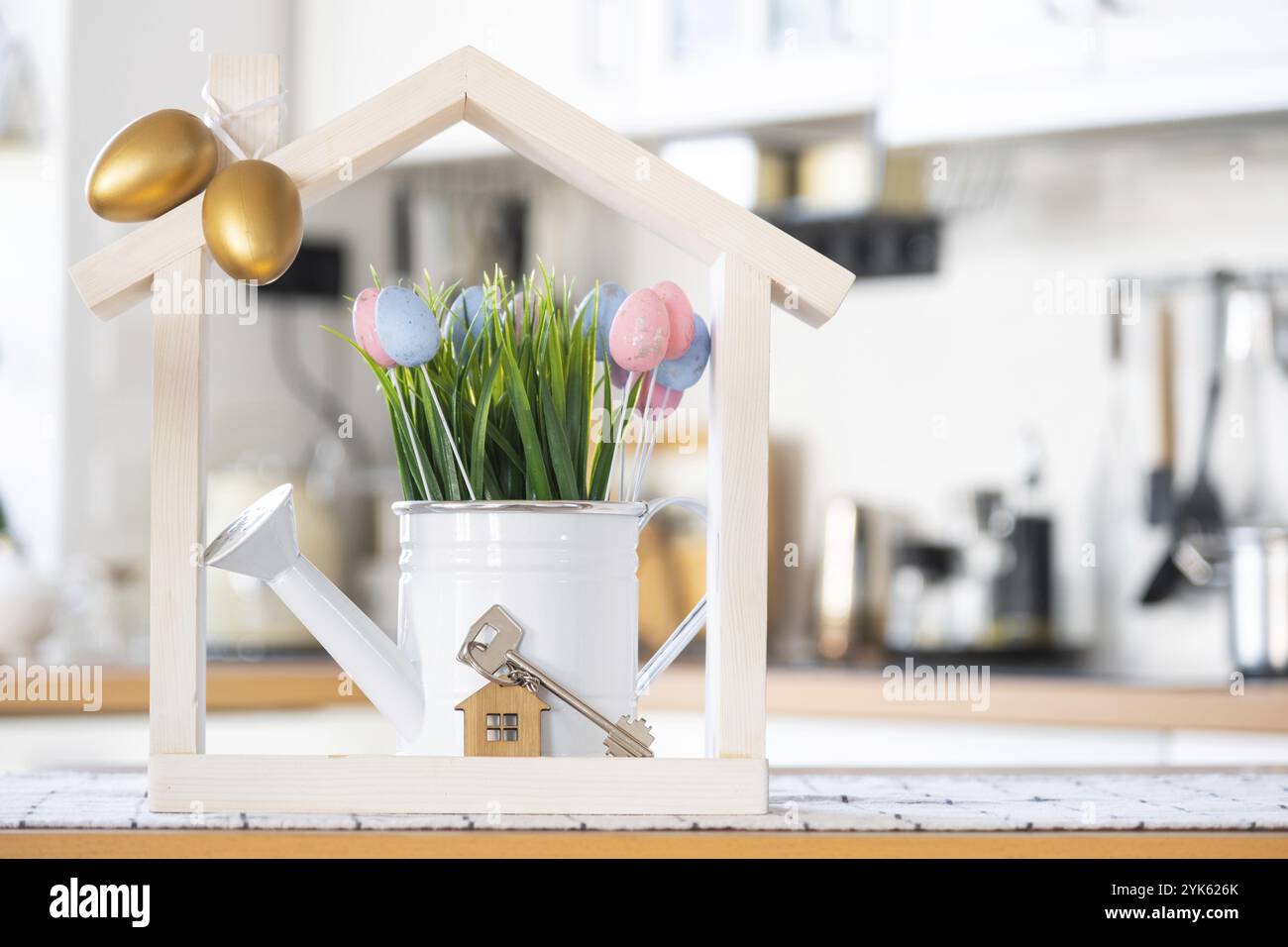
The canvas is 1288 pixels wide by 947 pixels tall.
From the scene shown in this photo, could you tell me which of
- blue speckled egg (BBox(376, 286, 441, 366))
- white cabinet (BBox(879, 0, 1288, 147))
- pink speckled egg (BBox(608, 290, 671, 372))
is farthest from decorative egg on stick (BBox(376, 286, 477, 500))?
white cabinet (BBox(879, 0, 1288, 147))

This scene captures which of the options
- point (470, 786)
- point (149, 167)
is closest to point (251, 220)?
point (149, 167)

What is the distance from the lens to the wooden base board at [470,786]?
0.77 metres

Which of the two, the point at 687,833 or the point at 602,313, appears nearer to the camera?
the point at 687,833

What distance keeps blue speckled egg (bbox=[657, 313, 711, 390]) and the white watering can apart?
89 millimetres

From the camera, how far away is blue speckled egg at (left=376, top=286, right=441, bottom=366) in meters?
0.79

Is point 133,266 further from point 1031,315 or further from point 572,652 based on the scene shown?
point 1031,315

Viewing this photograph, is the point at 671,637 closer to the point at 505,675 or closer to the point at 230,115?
the point at 505,675

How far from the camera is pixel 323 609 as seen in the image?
82 cm

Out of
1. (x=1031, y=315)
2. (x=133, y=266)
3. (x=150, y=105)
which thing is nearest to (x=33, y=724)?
(x=150, y=105)

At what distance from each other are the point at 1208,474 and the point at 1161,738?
0.58 metres

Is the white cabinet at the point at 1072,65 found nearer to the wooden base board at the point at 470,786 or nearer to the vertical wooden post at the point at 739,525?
the vertical wooden post at the point at 739,525

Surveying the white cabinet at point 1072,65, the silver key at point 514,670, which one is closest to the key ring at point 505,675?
the silver key at point 514,670

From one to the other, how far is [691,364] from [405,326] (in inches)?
6.8

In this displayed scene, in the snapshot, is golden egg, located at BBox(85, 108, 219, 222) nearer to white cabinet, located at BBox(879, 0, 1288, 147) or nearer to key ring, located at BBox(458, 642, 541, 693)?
key ring, located at BBox(458, 642, 541, 693)
